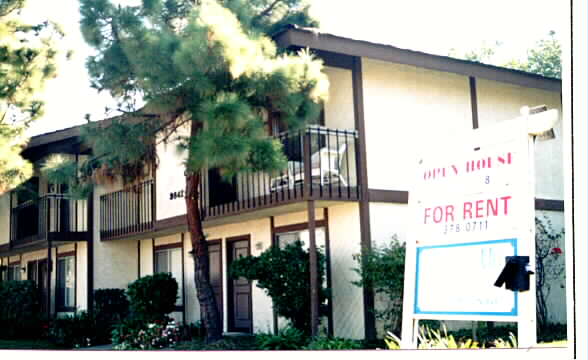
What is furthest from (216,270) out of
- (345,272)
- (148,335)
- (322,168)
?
(322,168)

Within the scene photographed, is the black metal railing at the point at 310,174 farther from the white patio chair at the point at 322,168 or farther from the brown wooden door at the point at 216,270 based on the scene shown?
the brown wooden door at the point at 216,270

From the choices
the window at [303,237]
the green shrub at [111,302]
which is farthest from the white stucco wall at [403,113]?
the green shrub at [111,302]

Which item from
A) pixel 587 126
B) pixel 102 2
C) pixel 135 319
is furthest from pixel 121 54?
pixel 587 126

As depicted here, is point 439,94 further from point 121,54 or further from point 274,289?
point 121,54

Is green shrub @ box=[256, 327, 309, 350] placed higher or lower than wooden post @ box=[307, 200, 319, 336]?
lower

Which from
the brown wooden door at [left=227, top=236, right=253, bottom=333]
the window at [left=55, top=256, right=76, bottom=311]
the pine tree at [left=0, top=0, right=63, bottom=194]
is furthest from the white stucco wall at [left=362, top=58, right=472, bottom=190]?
the window at [left=55, top=256, right=76, bottom=311]

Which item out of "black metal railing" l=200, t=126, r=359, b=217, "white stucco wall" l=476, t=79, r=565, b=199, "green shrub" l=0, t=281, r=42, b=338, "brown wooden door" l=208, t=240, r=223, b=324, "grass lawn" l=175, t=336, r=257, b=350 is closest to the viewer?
"black metal railing" l=200, t=126, r=359, b=217

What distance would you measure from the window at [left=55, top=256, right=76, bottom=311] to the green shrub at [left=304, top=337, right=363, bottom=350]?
11809 mm

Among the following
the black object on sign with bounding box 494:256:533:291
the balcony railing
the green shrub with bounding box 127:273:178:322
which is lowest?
the green shrub with bounding box 127:273:178:322

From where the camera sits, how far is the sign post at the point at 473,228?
19.1 ft

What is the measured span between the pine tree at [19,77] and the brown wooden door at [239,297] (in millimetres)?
4807

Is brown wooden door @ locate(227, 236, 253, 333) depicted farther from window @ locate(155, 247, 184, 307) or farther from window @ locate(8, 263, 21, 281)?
window @ locate(8, 263, 21, 281)

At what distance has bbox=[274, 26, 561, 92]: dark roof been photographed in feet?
41.9

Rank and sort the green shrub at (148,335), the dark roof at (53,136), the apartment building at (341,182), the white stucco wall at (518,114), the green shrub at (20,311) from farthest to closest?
1. the green shrub at (20,311)
2. the dark roof at (53,136)
3. the white stucco wall at (518,114)
4. the green shrub at (148,335)
5. the apartment building at (341,182)
